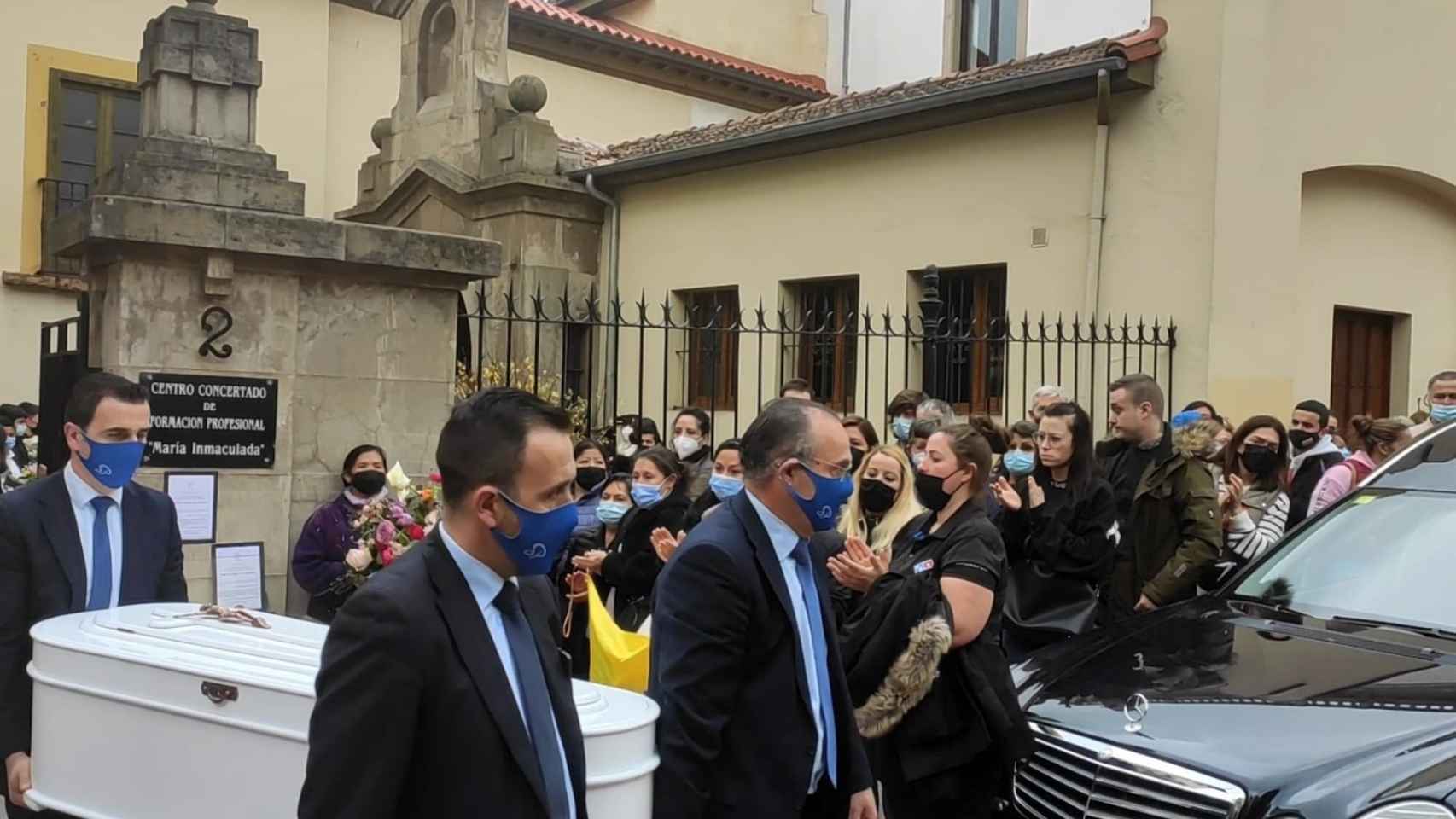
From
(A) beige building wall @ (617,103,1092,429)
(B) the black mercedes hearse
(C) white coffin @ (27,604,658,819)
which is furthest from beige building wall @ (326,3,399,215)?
(C) white coffin @ (27,604,658,819)

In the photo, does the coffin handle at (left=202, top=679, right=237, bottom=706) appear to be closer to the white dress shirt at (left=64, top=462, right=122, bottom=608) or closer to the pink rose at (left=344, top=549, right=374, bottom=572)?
the white dress shirt at (left=64, top=462, right=122, bottom=608)

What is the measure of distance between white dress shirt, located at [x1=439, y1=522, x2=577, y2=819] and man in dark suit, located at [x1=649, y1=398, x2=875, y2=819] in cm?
87

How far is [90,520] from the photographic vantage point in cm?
430

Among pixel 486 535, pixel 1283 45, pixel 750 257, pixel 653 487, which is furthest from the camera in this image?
pixel 750 257

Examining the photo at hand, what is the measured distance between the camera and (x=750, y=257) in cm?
1545

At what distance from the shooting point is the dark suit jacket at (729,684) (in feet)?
10.9

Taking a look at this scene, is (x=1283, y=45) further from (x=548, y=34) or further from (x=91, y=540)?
(x=548, y=34)

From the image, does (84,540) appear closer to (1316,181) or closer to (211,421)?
(211,421)

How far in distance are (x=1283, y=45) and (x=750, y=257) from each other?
20.1 ft

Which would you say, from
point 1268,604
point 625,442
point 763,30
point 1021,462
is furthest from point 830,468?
point 763,30

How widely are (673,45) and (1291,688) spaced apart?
1954 centimetres

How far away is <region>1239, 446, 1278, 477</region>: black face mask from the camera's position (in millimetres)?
7719

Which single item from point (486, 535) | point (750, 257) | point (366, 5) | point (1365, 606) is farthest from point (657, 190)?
point (486, 535)

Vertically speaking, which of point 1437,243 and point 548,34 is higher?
point 548,34
